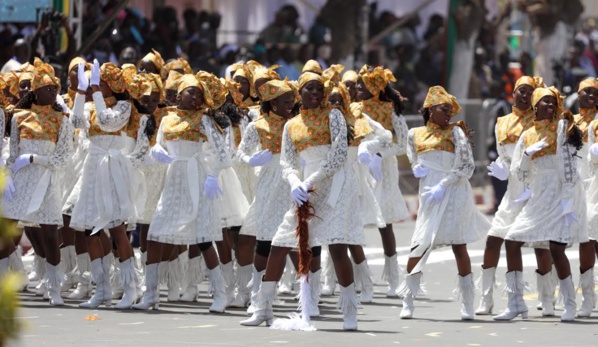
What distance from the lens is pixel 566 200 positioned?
41.3 ft

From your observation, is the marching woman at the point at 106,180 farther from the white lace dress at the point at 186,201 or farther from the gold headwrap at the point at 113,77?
the white lace dress at the point at 186,201

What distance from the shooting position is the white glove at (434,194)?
12.6 metres

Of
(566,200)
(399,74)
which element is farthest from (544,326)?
(399,74)

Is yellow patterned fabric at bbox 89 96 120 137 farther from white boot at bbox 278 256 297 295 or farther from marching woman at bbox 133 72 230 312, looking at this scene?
white boot at bbox 278 256 297 295

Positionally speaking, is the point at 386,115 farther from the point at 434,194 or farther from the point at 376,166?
the point at 434,194

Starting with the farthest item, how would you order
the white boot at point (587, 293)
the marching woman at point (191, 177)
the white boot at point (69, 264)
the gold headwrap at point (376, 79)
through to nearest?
the gold headwrap at point (376, 79) < the white boot at point (69, 264) < the white boot at point (587, 293) < the marching woman at point (191, 177)

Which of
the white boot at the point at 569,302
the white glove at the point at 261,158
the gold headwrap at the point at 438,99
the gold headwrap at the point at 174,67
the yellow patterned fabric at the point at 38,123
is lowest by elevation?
the white boot at the point at 569,302

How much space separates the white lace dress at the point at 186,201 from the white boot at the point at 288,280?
198cm

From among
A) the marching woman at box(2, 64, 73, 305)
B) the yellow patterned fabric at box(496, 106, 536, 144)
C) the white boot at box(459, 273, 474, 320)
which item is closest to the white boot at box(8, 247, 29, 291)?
the marching woman at box(2, 64, 73, 305)

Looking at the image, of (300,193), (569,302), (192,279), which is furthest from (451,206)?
(192,279)

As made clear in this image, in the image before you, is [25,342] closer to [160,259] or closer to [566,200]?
[160,259]

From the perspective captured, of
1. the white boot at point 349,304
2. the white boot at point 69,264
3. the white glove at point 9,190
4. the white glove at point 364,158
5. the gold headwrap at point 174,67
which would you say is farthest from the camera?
the gold headwrap at point 174,67

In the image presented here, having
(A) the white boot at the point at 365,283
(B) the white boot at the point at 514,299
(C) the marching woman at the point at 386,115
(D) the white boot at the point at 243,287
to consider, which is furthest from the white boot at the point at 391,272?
(B) the white boot at the point at 514,299

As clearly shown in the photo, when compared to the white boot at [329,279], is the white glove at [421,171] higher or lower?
higher
